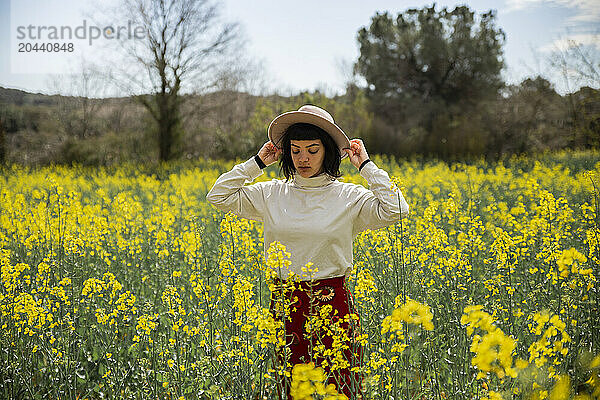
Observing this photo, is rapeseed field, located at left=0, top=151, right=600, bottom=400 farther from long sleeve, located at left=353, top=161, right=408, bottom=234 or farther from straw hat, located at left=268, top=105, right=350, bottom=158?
straw hat, located at left=268, top=105, right=350, bottom=158

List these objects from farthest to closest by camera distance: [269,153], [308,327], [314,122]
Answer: [269,153] → [314,122] → [308,327]

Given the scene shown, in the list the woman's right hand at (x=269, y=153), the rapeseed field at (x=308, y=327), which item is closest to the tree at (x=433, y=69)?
the rapeseed field at (x=308, y=327)

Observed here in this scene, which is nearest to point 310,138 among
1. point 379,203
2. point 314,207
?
point 314,207

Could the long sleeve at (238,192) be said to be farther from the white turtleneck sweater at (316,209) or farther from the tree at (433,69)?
the tree at (433,69)

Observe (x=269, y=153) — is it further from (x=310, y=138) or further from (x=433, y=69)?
(x=433, y=69)

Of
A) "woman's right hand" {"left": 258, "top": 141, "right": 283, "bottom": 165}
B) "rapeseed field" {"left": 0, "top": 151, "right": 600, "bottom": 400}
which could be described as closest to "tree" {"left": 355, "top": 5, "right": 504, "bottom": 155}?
"rapeseed field" {"left": 0, "top": 151, "right": 600, "bottom": 400}

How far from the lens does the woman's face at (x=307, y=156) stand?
247 cm

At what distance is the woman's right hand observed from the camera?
8.71 ft

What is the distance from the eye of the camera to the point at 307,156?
8.11 feet

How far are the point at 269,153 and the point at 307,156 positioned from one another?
0.30m

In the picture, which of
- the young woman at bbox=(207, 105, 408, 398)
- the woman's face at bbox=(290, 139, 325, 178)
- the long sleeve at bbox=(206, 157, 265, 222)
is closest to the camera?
the young woman at bbox=(207, 105, 408, 398)

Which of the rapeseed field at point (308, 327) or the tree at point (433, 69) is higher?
the tree at point (433, 69)

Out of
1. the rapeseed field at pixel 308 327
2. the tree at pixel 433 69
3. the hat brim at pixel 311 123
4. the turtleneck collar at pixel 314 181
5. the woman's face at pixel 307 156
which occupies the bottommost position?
the rapeseed field at pixel 308 327

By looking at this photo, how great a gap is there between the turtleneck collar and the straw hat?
159 millimetres
